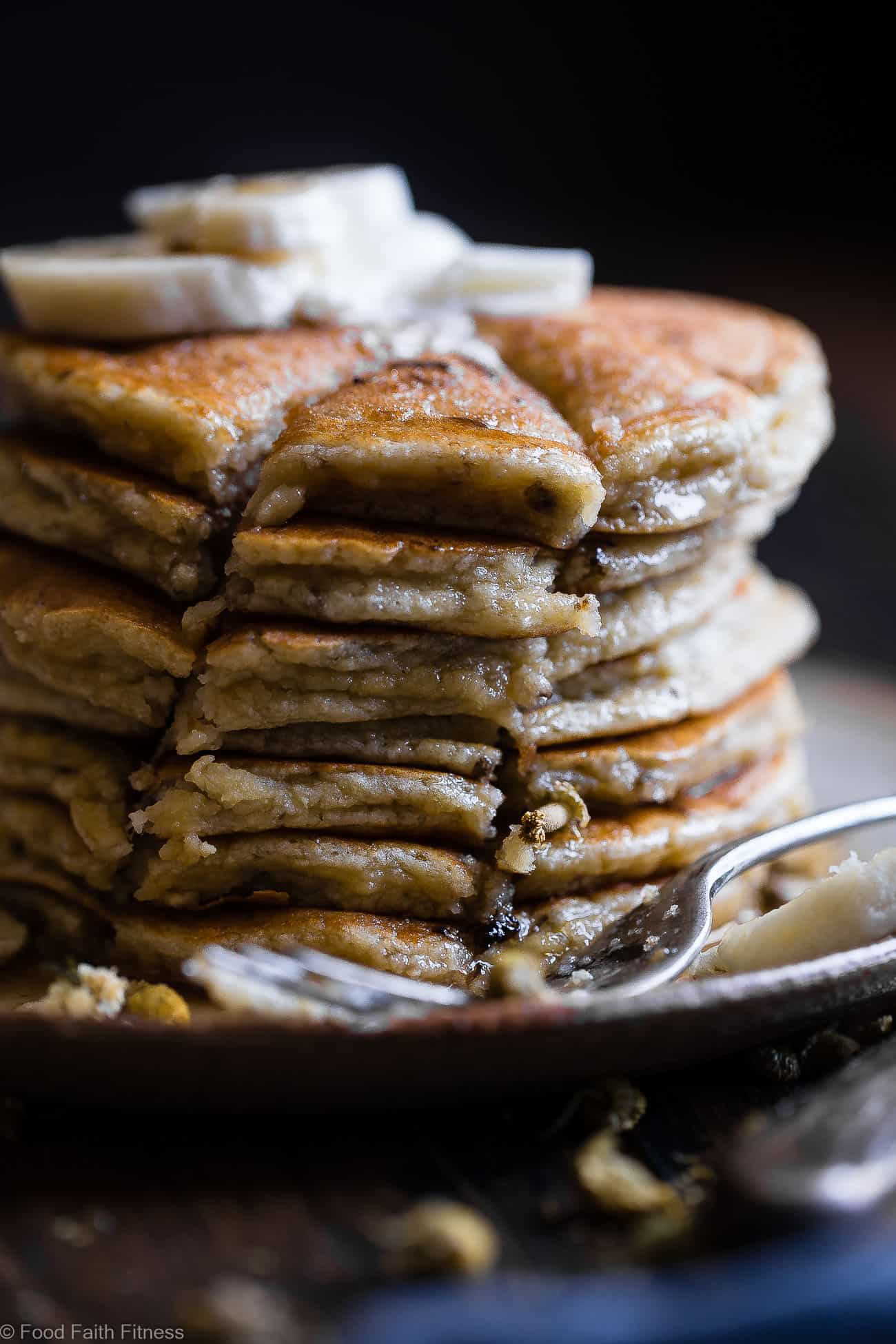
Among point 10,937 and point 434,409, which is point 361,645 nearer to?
point 434,409

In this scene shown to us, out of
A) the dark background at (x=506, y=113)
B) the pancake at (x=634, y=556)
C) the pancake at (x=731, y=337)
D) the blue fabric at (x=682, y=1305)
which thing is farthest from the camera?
A: the dark background at (x=506, y=113)

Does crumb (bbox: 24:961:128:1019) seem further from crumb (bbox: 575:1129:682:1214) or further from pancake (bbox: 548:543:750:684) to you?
pancake (bbox: 548:543:750:684)

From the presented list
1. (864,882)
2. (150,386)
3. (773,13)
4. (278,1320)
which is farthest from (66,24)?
(278,1320)

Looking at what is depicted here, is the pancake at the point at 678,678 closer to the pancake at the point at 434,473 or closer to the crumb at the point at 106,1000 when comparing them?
the pancake at the point at 434,473

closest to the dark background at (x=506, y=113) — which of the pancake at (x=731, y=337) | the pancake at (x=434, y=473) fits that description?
the pancake at (x=731, y=337)

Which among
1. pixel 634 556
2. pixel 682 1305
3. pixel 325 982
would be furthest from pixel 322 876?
pixel 682 1305
